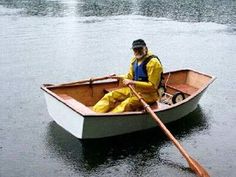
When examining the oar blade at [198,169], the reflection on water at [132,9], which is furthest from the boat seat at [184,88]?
the reflection on water at [132,9]

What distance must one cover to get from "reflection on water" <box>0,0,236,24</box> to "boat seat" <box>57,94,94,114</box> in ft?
54.6

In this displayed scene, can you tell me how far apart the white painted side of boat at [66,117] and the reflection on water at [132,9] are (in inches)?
659

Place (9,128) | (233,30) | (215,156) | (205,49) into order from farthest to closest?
1. (233,30)
2. (205,49)
3. (9,128)
4. (215,156)

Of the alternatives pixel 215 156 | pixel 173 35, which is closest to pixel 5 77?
pixel 215 156

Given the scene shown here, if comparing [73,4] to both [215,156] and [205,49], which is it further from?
[215,156]

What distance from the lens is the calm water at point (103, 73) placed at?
762 cm

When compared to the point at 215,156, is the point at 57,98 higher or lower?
higher

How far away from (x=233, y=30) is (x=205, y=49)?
542cm

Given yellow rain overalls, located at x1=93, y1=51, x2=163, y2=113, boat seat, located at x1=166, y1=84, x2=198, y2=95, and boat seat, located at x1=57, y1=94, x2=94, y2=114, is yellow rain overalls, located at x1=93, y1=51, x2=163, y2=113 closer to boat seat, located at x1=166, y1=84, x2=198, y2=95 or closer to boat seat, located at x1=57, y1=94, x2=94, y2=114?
boat seat, located at x1=57, y1=94, x2=94, y2=114

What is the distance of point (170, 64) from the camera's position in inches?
578

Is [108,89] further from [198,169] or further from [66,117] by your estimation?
[198,169]

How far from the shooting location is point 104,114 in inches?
304

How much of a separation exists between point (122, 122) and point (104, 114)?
22.8 inches

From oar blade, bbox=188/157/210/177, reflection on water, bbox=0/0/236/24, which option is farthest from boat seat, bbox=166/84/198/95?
reflection on water, bbox=0/0/236/24
